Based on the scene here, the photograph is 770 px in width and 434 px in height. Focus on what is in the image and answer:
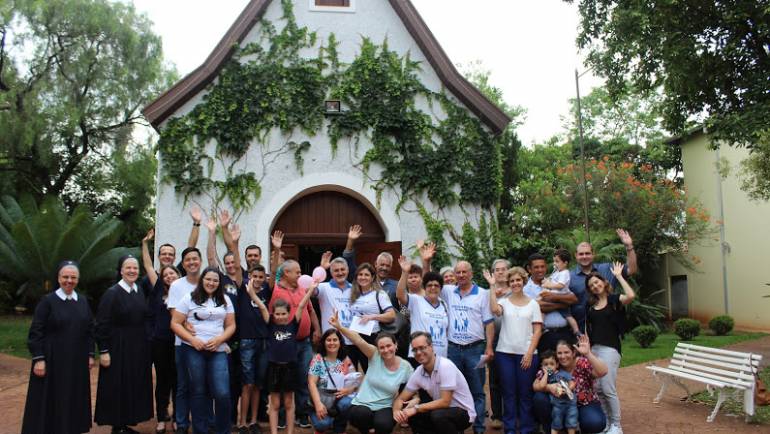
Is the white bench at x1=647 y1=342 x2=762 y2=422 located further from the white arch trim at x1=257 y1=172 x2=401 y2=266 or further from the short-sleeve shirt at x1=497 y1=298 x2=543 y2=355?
the white arch trim at x1=257 y1=172 x2=401 y2=266

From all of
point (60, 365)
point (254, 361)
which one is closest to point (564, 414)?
point (254, 361)

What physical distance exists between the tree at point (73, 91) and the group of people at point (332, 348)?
1487cm

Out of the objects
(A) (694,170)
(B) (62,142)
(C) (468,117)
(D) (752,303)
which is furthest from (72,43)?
(D) (752,303)

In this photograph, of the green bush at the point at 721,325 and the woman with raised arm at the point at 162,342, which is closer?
the woman with raised arm at the point at 162,342

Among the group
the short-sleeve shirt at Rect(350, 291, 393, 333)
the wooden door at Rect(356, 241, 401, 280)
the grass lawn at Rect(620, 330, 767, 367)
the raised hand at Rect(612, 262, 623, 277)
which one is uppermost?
the wooden door at Rect(356, 241, 401, 280)

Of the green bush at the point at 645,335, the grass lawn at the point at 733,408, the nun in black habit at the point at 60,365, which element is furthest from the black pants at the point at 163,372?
the green bush at the point at 645,335

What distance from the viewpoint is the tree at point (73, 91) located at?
1950cm

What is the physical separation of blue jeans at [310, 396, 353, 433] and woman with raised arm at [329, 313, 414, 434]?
4.1 inches

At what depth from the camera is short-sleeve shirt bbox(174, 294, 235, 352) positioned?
5.97m

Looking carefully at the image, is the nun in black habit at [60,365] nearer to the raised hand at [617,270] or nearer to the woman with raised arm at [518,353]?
the woman with raised arm at [518,353]

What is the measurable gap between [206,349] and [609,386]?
386 centimetres

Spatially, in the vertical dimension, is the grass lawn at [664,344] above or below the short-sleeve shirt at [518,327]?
below

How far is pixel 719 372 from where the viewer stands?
7.66m

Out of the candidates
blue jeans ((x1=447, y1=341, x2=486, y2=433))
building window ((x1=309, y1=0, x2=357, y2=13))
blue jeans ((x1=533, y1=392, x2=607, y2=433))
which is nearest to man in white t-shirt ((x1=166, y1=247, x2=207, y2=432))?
blue jeans ((x1=447, y1=341, x2=486, y2=433))
